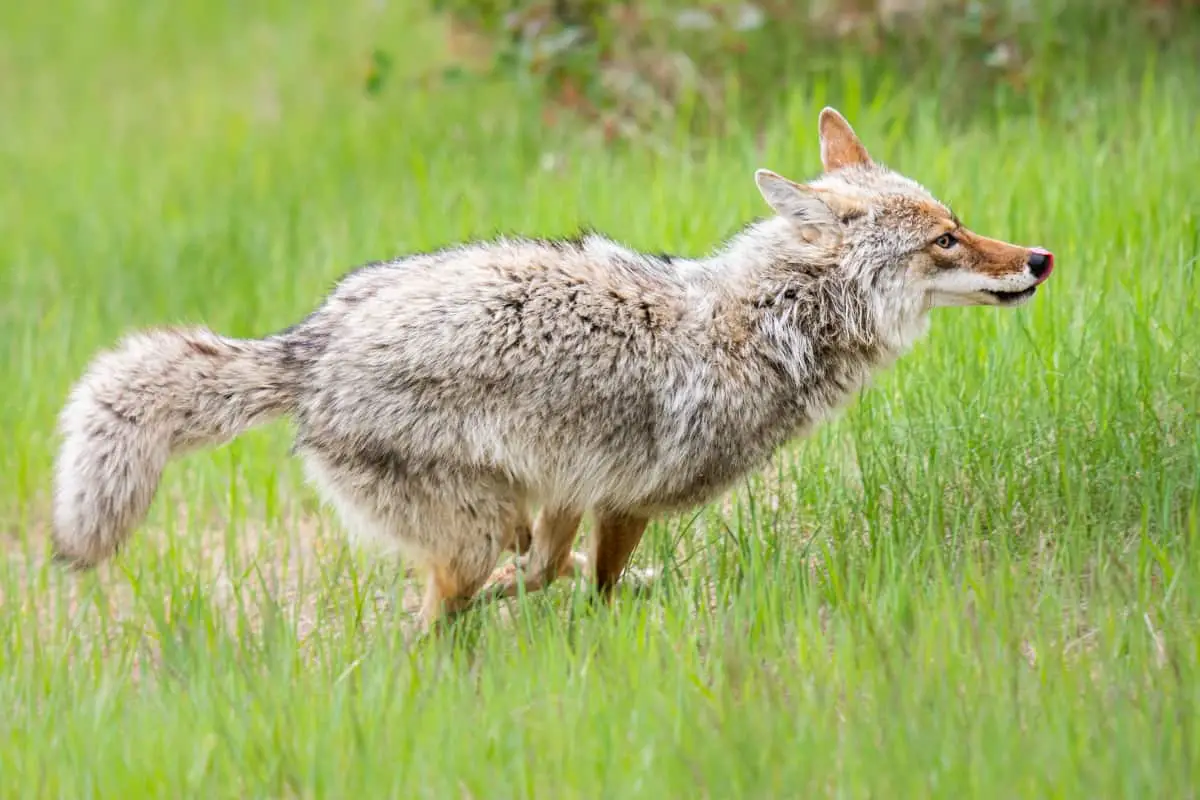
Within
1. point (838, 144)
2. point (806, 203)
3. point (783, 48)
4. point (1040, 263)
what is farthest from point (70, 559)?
point (783, 48)

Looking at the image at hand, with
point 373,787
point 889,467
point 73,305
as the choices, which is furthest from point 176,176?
point 373,787

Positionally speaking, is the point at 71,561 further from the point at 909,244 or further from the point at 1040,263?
the point at 1040,263

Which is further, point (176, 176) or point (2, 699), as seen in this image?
point (176, 176)

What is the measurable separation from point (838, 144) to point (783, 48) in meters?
4.29

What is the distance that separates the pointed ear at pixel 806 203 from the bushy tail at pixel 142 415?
1.78 m

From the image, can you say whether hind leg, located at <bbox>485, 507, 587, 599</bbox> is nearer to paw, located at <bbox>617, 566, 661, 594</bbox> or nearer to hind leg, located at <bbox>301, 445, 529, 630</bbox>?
paw, located at <bbox>617, 566, 661, 594</bbox>

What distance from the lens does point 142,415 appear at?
4859mm

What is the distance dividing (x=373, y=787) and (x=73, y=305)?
5.52m

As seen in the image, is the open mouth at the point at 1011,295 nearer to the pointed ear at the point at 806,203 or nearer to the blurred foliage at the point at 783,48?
the pointed ear at the point at 806,203

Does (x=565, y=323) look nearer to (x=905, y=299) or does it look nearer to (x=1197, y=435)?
(x=905, y=299)

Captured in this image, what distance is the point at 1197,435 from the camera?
16.8 ft

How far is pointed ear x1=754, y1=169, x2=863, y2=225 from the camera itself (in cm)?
522

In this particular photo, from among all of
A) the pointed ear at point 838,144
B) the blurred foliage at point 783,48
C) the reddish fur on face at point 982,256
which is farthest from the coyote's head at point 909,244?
the blurred foliage at point 783,48

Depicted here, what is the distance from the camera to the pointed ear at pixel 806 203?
5219mm
